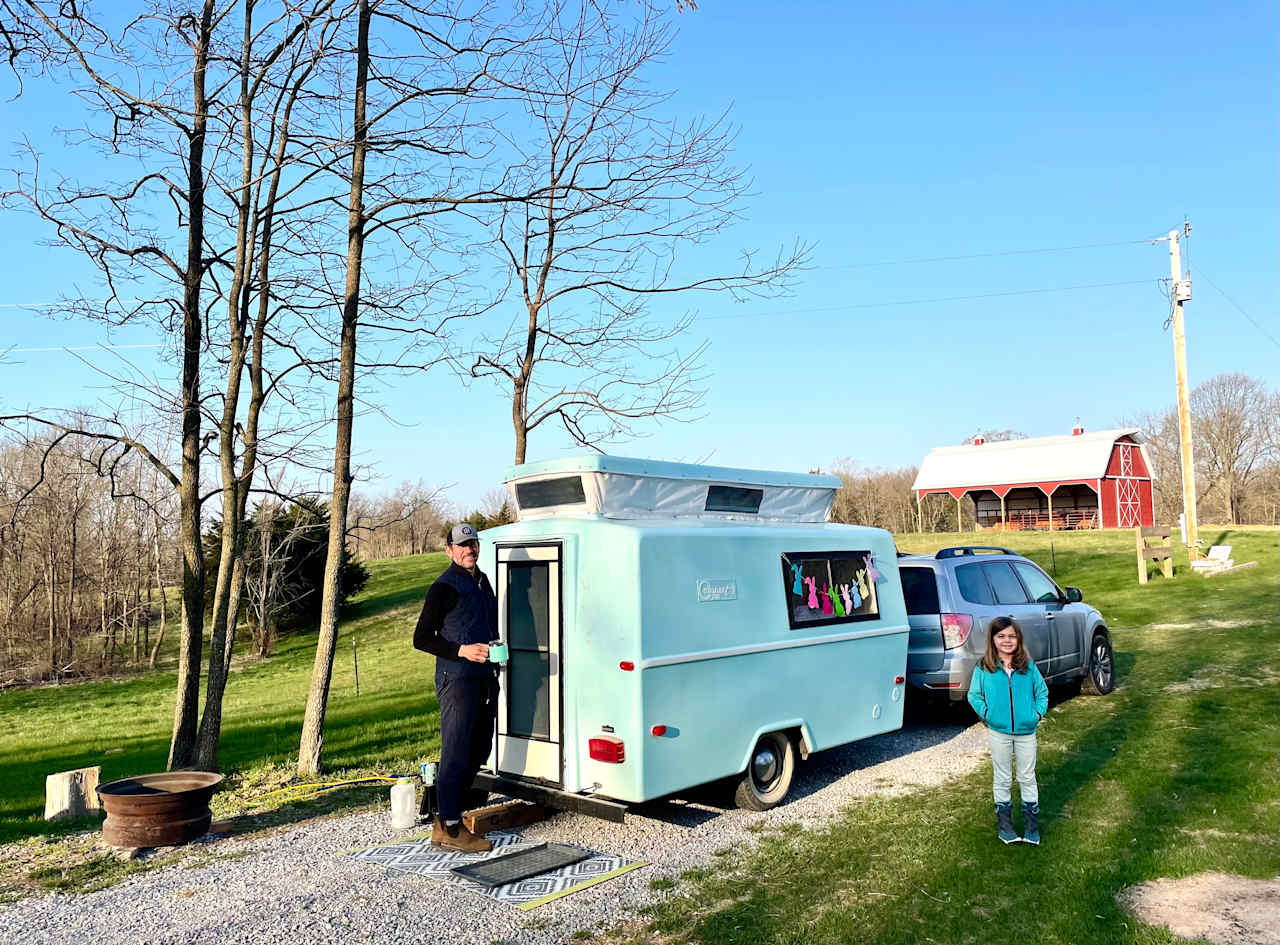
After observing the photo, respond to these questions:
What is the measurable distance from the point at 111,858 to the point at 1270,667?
13.0 metres

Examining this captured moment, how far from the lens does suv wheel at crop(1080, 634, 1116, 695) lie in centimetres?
1119

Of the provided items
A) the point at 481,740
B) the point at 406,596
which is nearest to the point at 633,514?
the point at 481,740

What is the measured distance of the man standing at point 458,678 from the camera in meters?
6.36

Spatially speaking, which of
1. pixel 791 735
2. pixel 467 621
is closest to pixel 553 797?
pixel 467 621

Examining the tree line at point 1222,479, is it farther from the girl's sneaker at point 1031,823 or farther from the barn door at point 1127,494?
the girl's sneaker at point 1031,823

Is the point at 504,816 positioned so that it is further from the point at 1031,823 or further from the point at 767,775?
the point at 1031,823

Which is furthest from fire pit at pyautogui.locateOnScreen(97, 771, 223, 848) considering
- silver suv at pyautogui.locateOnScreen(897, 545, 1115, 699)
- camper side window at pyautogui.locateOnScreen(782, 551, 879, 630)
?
silver suv at pyautogui.locateOnScreen(897, 545, 1115, 699)

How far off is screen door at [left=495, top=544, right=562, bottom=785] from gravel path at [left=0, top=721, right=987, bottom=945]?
1.91 ft

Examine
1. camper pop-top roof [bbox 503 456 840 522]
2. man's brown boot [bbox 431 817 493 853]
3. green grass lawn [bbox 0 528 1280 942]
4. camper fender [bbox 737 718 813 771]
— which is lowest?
green grass lawn [bbox 0 528 1280 942]

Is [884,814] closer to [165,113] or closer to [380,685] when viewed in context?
[165,113]

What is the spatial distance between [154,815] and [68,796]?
189 centimetres

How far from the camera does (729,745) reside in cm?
683

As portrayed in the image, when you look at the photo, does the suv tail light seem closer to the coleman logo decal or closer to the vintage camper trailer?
the vintage camper trailer

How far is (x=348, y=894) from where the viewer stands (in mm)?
5543
